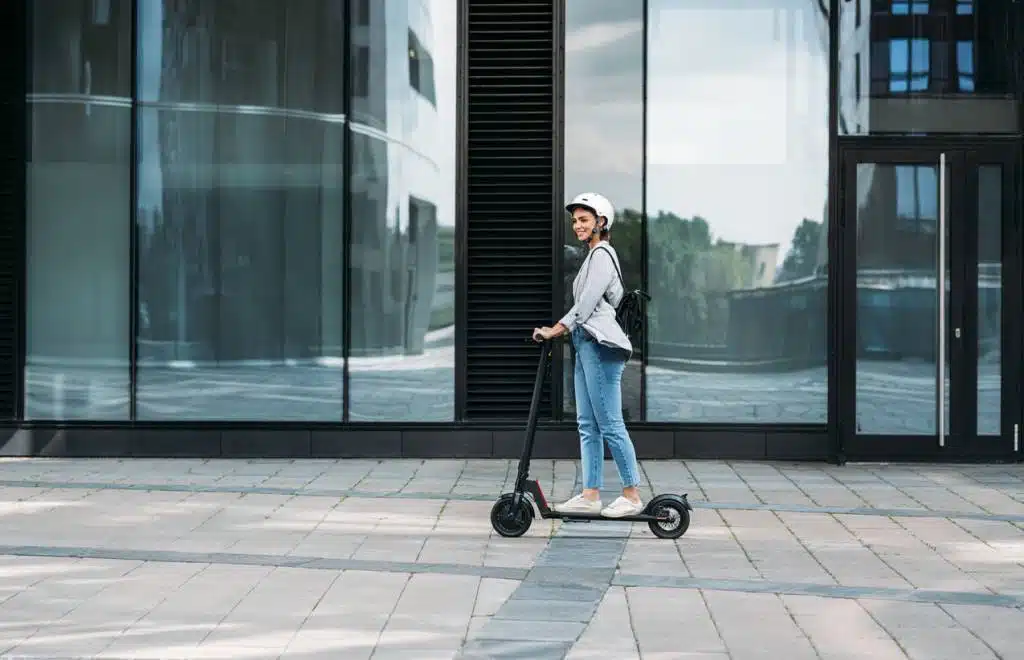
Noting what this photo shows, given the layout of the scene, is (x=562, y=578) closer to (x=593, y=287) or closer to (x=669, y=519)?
(x=669, y=519)

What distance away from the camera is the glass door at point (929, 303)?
1302cm

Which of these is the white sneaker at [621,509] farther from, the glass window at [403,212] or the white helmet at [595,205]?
the glass window at [403,212]

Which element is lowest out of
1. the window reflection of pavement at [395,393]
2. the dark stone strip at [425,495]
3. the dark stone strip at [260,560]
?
the dark stone strip at [260,560]

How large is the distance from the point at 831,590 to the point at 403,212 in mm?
6892

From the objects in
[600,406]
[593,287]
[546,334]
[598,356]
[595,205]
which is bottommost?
[600,406]

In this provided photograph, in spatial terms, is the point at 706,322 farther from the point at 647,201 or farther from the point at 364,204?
the point at 364,204

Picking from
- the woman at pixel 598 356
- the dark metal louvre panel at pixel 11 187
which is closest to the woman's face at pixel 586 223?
the woman at pixel 598 356

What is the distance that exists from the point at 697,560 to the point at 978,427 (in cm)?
576

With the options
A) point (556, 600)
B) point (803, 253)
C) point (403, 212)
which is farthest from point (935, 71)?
point (556, 600)

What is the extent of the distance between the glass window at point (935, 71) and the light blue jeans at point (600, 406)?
16.0 ft

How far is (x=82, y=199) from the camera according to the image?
13.3 metres

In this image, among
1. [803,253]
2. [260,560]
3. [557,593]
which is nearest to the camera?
[557,593]

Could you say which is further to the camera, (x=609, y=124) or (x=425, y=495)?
(x=609, y=124)

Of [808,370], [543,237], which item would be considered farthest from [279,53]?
[808,370]
